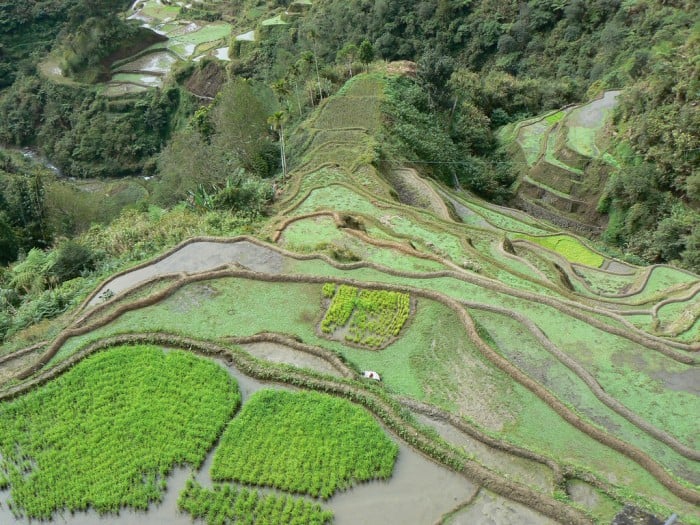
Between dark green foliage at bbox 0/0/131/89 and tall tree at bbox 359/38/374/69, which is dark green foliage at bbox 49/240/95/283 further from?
dark green foliage at bbox 0/0/131/89

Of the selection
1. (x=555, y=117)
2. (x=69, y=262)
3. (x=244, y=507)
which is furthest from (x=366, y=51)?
(x=244, y=507)

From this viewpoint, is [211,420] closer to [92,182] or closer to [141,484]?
[141,484]

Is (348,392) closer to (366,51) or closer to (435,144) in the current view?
(435,144)

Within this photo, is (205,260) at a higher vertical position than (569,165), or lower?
higher

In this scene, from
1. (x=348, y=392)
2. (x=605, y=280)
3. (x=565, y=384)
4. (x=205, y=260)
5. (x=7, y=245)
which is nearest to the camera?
(x=348, y=392)

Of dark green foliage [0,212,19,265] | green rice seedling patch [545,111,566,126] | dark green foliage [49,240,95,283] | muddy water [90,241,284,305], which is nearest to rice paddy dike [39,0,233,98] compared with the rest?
dark green foliage [0,212,19,265]

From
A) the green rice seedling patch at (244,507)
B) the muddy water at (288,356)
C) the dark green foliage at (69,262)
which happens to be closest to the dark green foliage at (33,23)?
the dark green foliage at (69,262)

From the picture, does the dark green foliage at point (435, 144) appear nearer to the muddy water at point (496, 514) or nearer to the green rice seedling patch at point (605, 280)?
the green rice seedling patch at point (605, 280)
